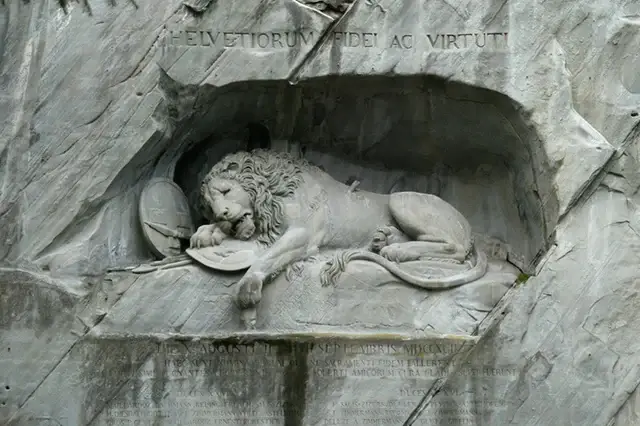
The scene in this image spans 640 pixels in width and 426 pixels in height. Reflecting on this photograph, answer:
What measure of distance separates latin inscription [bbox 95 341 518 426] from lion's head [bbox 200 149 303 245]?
82 centimetres

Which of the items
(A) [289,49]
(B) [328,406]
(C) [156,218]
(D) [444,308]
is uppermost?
(A) [289,49]

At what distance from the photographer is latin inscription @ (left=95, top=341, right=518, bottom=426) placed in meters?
6.62

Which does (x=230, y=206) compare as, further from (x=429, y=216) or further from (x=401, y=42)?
(x=401, y=42)

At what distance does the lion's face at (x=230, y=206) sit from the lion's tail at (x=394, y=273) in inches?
22.4

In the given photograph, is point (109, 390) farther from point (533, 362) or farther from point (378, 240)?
point (533, 362)

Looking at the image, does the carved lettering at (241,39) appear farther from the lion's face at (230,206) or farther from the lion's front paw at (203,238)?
the lion's front paw at (203,238)

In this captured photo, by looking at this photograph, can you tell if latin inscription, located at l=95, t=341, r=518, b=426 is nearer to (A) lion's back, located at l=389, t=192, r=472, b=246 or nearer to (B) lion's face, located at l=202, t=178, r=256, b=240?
(B) lion's face, located at l=202, t=178, r=256, b=240

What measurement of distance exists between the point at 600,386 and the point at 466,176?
5.58 ft

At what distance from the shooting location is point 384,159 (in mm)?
7684

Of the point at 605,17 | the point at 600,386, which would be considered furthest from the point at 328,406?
the point at 605,17

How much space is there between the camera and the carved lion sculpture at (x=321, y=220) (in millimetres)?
7066

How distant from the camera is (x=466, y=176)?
25.1 feet

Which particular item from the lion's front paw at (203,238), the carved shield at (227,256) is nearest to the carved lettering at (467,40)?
the carved shield at (227,256)

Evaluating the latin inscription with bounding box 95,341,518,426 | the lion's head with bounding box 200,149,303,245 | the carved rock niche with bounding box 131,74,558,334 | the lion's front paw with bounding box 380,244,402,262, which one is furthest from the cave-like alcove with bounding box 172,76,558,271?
the latin inscription with bounding box 95,341,518,426
